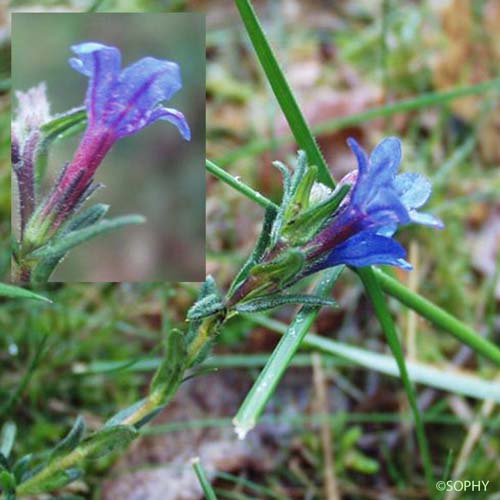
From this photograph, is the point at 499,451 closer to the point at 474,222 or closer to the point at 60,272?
the point at 474,222

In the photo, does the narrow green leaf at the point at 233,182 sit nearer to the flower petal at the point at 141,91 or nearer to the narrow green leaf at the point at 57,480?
the flower petal at the point at 141,91

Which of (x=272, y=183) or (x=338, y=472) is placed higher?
(x=272, y=183)

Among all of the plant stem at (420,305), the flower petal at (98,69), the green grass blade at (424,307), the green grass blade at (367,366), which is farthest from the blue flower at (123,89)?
the green grass blade at (367,366)

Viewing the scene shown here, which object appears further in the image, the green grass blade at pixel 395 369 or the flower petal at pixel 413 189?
the green grass blade at pixel 395 369

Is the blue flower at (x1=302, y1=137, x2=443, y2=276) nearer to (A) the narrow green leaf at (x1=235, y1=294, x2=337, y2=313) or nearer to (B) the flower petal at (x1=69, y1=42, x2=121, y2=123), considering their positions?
(A) the narrow green leaf at (x1=235, y1=294, x2=337, y2=313)

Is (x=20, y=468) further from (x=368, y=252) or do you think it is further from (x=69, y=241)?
(x=368, y=252)

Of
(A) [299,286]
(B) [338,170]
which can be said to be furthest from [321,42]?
(A) [299,286]
